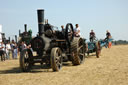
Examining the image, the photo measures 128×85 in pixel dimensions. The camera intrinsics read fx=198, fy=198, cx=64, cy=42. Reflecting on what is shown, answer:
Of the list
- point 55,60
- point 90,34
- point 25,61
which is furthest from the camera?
point 90,34

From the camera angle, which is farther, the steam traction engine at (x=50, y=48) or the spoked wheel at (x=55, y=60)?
the steam traction engine at (x=50, y=48)

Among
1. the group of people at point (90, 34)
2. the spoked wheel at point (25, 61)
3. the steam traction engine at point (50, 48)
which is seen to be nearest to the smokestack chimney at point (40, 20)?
the steam traction engine at point (50, 48)

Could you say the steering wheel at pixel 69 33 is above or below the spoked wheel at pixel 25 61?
above

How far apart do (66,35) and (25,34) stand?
13631mm

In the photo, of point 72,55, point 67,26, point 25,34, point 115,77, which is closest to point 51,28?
point 67,26

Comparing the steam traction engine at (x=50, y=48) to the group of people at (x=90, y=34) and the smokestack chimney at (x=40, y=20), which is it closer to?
the smokestack chimney at (x=40, y=20)

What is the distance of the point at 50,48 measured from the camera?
950 cm

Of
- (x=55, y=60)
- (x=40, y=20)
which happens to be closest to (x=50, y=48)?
(x=55, y=60)

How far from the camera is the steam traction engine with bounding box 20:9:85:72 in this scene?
28.9 ft

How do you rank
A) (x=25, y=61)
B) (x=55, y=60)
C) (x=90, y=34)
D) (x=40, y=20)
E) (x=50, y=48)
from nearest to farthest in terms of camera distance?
(x=55, y=60), (x=40, y=20), (x=25, y=61), (x=50, y=48), (x=90, y=34)

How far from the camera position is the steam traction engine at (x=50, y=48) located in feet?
28.9

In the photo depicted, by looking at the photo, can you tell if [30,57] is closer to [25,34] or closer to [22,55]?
[22,55]

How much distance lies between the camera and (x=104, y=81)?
646 centimetres

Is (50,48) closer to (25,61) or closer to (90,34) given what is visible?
(25,61)
